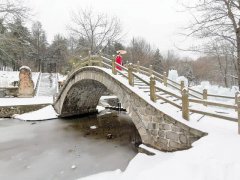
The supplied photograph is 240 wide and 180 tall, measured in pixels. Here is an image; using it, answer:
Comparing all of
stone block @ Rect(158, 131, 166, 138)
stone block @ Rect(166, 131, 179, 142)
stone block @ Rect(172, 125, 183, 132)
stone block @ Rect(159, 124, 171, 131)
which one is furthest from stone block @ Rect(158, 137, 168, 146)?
stone block @ Rect(172, 125, 183, 132)

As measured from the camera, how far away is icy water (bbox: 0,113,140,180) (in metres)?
9.33

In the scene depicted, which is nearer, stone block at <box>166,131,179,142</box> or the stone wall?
the stone wall

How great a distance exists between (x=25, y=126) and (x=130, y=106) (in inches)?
396

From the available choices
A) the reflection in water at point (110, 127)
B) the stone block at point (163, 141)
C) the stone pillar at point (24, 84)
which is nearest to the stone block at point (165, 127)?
the stone block at point (163, 141)

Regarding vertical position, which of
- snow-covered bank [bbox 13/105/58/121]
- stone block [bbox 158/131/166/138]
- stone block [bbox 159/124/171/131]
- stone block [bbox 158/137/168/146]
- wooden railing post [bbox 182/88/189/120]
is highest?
wooden railing post [bbox 182/88/189/120]

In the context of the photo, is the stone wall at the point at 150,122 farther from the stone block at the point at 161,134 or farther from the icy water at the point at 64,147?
the icy water at the point at 64,147

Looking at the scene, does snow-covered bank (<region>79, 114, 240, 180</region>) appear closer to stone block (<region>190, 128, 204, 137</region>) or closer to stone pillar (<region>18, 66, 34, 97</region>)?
stone block (<region>190, 128, 204, 137</region>)

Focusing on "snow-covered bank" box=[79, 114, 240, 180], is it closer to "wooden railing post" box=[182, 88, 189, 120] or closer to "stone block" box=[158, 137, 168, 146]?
"wooden railing post" box=[182, 88, 189, 120]

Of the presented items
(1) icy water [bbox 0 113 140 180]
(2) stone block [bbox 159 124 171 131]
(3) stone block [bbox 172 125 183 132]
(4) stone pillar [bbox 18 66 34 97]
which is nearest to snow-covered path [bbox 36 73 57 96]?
(4) stone pillar [bbox 18 66 34 97]

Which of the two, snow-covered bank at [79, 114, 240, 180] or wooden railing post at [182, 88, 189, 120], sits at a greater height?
wooden railing post at [182, 88, 189, 120]

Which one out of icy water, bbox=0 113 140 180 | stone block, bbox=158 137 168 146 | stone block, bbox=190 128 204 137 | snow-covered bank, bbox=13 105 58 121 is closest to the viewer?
stone block, bbox=190 128 204 137

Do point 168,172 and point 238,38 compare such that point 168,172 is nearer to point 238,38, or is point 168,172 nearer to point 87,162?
point 87,162

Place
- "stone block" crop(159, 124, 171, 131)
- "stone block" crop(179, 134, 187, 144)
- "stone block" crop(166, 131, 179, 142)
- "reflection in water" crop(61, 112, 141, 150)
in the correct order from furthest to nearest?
"reflection in water" crop(61, 112, 141, 150)
"stone block" crop(159, 124, 171, 131)
"stone block" crop(166, 131, 179, 142)
"stone block" crop(179, 134, 187, 144)

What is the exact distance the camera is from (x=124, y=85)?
1116 cm
